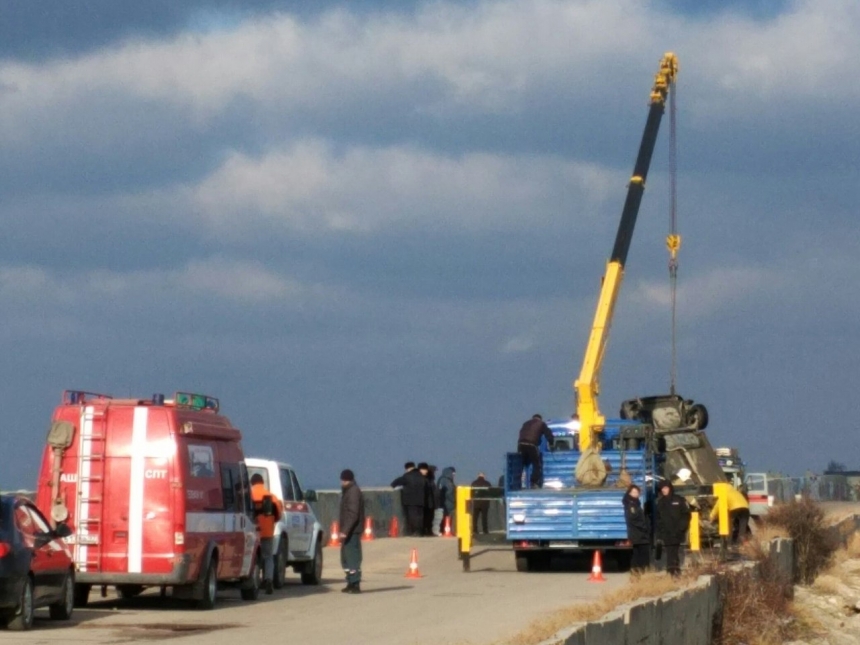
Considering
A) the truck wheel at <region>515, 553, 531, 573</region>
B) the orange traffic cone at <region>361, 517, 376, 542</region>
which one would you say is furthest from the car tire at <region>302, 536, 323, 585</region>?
the orange traffic cone at <region>361, 517, 376, 542</region>

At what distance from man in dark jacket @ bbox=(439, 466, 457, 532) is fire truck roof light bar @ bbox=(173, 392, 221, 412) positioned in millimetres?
23819

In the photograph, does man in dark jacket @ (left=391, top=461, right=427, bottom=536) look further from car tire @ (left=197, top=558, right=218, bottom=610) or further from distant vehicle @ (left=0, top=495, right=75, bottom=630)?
distant vehicle @ (left=0, top=495, right=75, bottom=630)

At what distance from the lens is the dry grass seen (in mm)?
14133

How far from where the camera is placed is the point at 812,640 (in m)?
25.0

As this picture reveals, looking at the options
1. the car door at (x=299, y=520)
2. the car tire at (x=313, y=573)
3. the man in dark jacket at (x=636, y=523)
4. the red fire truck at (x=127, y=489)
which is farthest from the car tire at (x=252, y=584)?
the man in dark jacket at (x=636, y=523)

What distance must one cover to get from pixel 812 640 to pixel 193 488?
34.2 feet

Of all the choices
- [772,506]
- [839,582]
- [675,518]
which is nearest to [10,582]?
[675,518]

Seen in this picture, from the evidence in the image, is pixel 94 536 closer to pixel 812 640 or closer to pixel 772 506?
pixel 812 640

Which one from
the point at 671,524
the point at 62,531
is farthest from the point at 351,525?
the point at 62,531

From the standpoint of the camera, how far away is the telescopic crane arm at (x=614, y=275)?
32662 millimetres

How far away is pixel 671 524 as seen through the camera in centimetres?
2442

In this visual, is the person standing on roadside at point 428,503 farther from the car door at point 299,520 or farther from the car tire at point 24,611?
the car tire at point 24,611

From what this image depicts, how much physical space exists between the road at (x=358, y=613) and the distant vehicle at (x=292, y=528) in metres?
0.39

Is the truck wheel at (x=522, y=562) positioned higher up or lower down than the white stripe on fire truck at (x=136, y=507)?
lower down
